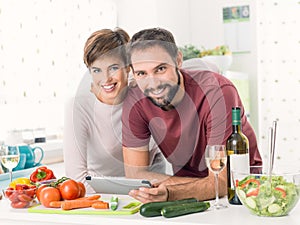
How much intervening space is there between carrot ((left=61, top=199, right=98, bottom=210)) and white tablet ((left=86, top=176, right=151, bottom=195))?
0.41 ft

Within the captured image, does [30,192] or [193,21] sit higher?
[193,21]

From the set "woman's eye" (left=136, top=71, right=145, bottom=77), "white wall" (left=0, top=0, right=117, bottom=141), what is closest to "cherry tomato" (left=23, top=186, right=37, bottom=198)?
"woman's eye" (left=136, top=71, right=145, bottom=77)

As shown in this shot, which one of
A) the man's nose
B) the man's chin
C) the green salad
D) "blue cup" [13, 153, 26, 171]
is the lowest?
"blue cup" [13, 153, 26, 171]

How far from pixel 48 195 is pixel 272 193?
0.69 m

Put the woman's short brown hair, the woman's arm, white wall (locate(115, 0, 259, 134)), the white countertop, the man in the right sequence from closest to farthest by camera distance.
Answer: the white countertop
the man
the woman's short brown hair
the woman's arm
white wall (locate(115, 0, 259, 134))

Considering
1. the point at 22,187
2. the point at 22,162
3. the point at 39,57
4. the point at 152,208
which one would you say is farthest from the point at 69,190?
the point at 39,57

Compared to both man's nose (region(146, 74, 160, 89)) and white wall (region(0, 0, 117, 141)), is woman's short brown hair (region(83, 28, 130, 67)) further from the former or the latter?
white wall (region(0, 0, 117, 141))

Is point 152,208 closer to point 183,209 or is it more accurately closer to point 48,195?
point 183,209

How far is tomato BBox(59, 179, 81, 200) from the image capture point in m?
1.75

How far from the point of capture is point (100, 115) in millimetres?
2303

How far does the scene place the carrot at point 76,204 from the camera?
1669mm

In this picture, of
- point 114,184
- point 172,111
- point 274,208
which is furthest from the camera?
point 172,111

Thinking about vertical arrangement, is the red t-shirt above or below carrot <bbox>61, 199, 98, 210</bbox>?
above

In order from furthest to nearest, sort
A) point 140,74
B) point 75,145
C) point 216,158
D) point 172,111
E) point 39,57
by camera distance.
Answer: point 39,57
point 75,145
point 172,111
point 140,74
point 216,158
